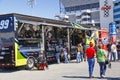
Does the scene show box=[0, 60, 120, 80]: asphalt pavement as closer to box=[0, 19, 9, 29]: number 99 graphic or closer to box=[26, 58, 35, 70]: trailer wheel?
box=[26, 58, 35, 70]: trailer wheel

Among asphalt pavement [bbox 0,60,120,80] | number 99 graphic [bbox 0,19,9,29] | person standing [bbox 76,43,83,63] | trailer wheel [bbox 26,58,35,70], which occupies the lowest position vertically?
asphalt pavement [bbox 0,60,120,80]

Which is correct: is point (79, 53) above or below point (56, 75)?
above

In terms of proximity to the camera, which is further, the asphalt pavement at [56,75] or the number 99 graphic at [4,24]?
the number 99 graphic at [4,24]

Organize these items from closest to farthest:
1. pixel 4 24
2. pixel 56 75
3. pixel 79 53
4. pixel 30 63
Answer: pixel 56 75 < pixel 4 24 < pixel 30 63 < pixel 79 53

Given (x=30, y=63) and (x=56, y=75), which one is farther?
(x=30, y=63)

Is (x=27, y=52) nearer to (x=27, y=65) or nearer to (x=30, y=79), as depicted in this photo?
(x=27, y=65)

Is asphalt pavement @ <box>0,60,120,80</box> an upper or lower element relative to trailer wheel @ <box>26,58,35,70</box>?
lower

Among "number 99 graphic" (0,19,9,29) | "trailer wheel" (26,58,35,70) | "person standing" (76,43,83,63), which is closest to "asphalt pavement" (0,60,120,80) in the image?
"trailer wheel" (26,58,35,70)

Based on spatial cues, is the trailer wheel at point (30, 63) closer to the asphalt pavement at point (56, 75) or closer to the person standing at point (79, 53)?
the asphalt pavement at point (56, 75)

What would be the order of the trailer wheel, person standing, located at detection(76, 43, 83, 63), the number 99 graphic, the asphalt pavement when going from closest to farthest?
the asphalt pavement, the number 99 graphic, the trailer wheel, person standing, located at detection(76, 43, 83, 63)

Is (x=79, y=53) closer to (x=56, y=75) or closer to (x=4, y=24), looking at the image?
(x=4, y=24)

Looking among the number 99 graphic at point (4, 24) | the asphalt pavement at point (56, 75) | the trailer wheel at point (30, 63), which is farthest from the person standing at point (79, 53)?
the number 99 graphic at point (4, 24)

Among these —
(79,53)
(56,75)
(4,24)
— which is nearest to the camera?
(56,75)

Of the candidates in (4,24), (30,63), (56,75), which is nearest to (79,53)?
(30,63)
